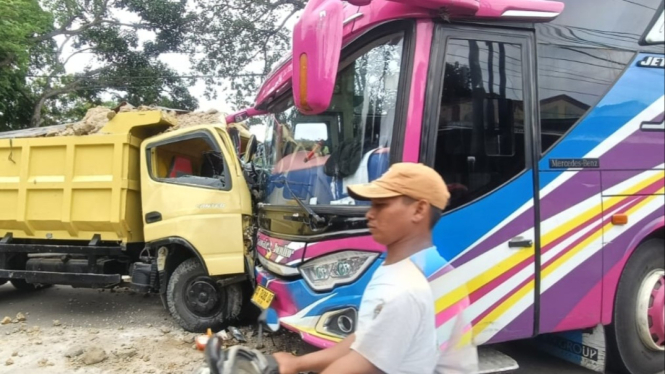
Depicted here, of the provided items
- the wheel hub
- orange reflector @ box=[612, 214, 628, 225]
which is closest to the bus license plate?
the wheel hub

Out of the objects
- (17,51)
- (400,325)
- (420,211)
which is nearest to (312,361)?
(400,325)

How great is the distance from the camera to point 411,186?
1.57m

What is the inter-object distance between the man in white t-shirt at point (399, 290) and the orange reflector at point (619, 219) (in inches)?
93.7

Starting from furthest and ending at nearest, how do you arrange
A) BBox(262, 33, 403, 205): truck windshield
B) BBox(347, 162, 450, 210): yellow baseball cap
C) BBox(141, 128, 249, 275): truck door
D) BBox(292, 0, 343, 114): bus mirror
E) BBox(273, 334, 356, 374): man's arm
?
1. BBox(141, 128, 249, 275): truck door
2. BBox(262, 33, 403, 205): truck windshield
3. BBox(292, 0, 343, 114): bus mirror
4. BBox(273, 334, 356, 374): man's arm
5. BBox(347, 162, 450, 210): yellow baseball cap

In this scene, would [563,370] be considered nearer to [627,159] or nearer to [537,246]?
[537,246]

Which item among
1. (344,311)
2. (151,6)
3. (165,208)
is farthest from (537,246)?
(151,6)

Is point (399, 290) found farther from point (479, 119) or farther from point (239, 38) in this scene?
point (239, 38)

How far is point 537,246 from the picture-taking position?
3242 millimetres

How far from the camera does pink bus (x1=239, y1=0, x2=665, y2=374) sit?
3066 mm

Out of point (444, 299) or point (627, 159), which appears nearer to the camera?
point (444, 299)

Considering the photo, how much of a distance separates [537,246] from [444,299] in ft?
5.90

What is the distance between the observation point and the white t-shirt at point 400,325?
1.46 meters

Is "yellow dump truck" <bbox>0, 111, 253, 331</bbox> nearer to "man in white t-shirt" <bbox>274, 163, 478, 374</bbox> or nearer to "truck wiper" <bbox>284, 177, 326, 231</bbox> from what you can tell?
"truck wiper" <bbox>284, 177, 326, 231</bbox>

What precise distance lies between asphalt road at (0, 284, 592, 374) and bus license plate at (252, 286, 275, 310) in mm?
2098
